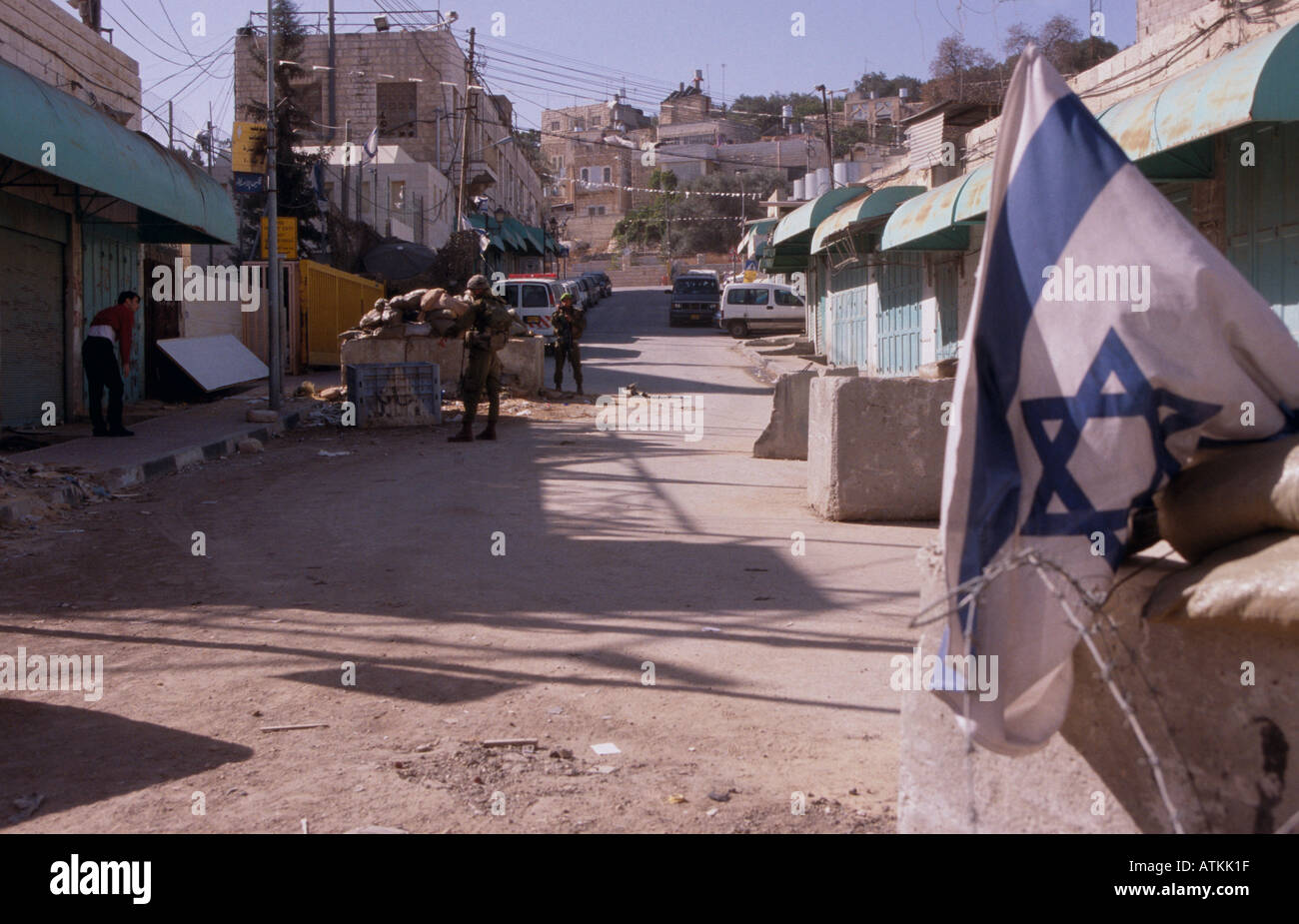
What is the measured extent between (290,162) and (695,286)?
16326 millimetres

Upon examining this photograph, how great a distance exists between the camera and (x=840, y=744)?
377 centimetres

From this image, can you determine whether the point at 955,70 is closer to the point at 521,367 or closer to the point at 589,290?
the point at 589,290

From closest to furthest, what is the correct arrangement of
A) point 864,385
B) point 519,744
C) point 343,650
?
point 519,744 < point 343,650 < point 864,385

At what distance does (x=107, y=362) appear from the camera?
12.2 m

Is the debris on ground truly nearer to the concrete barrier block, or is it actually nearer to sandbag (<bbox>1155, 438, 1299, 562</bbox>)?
sandbag (<bbox>1155, 438, 1299, 562</bbox>)

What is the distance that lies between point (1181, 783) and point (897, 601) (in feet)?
11.1

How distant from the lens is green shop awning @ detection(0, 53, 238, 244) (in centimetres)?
952

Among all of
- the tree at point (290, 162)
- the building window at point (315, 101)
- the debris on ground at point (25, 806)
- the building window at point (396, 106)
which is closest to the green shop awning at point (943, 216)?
the debris on ground at point (25, 806)

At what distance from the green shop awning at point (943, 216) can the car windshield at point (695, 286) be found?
2444 centimetres

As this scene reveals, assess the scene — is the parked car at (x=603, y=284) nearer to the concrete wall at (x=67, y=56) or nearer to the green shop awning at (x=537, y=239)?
the green shop awning at (x=537, y=239)

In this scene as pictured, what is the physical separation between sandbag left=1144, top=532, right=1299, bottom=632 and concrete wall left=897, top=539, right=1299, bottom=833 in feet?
0.12

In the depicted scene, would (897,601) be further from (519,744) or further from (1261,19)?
(1261,19)

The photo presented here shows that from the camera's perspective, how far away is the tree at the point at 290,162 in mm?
28609
